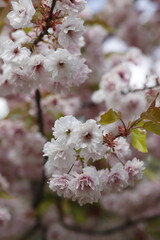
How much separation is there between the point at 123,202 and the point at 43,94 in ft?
4.50

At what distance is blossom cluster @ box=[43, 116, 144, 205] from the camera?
930 millimetres

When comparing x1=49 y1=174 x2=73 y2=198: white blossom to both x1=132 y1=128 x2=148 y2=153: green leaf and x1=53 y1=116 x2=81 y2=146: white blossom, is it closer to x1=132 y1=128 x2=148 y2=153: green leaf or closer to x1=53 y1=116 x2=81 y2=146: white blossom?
x1=53 y1=116 x2=81 y2=146: white blossom

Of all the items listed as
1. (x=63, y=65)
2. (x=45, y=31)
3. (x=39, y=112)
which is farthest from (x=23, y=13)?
(x=39, y=112)


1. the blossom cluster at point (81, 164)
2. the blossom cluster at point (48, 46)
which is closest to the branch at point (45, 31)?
the blossom cluster at point (48, 46)

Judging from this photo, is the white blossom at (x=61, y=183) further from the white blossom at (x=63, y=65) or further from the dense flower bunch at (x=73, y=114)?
the white blossom at (x=63, y=65)

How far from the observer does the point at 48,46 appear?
1172 mm

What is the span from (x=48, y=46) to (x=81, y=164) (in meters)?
0.40

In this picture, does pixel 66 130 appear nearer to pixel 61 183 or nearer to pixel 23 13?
pixel 61 183

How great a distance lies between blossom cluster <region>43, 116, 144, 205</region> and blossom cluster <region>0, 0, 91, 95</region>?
7.1 inches

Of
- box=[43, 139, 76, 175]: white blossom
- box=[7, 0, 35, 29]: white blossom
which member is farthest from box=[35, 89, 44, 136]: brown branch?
box=[43, 139, 76, 175]: white blossom

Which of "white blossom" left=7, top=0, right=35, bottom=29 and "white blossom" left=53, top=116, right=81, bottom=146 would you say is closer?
"white blossom" left=53, top=116, right=81, bottom=146

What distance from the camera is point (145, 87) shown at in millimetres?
1424

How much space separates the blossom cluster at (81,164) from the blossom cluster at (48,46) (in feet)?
0.59

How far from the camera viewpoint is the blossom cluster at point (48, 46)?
1016 mm
